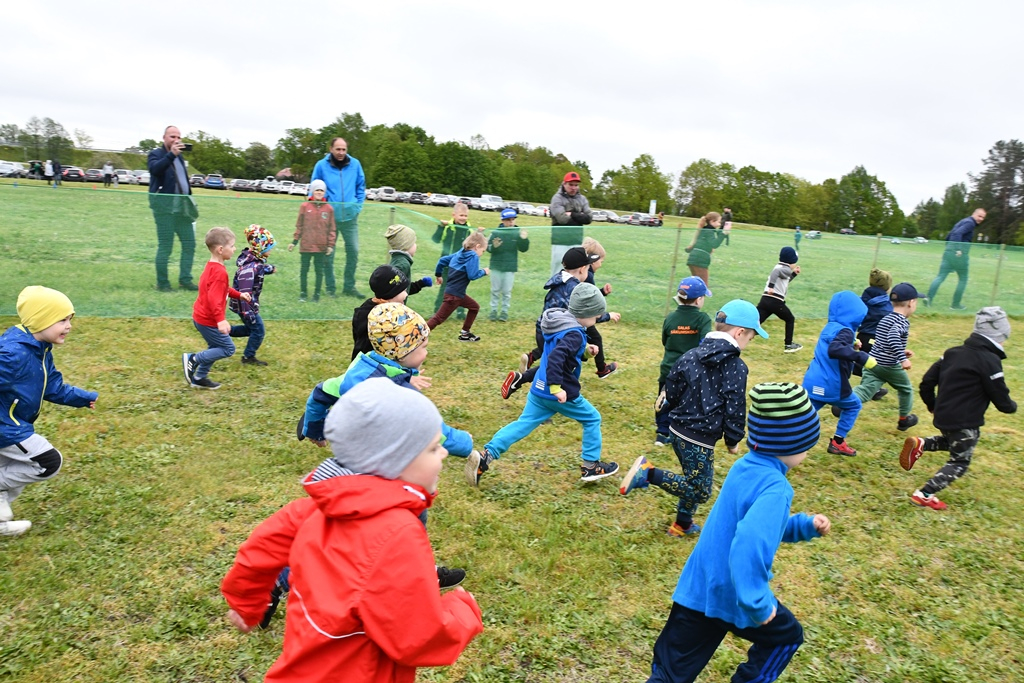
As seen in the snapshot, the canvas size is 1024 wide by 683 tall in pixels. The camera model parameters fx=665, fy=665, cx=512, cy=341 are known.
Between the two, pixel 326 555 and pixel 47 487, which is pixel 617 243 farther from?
pixel 326 555

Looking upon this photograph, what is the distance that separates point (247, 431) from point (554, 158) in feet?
354

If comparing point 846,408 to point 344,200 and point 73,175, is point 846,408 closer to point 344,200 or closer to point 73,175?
point 344,200

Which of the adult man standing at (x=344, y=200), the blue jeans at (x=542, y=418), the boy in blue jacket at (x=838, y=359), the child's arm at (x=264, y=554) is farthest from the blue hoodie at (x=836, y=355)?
the adult man standing at (x=344, y=200)

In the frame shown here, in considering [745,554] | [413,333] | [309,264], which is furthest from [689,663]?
[309,264]

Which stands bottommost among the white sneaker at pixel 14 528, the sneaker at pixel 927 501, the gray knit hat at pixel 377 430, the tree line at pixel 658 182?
the white sneaker at pixel 14 528

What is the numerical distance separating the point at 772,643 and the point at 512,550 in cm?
188

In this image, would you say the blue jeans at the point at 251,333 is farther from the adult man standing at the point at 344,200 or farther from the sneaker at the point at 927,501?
the sneaker at the point at 927,501

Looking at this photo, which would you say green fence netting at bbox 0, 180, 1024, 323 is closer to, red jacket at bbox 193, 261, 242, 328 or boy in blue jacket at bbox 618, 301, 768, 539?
red jacket at bbox 193, 261, 242, 328

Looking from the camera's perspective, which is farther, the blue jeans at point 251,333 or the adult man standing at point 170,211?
the adult man standing at point 170,211

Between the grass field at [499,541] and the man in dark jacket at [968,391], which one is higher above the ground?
the man in dark jacket at [968,391]

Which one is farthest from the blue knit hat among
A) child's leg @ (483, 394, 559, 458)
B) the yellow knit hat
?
the yellow knit hat

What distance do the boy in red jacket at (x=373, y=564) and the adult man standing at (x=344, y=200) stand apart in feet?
28.3

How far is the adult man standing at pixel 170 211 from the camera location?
927 centimetres

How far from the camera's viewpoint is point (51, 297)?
3932mm
